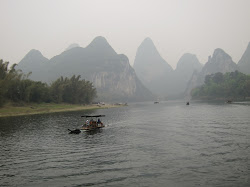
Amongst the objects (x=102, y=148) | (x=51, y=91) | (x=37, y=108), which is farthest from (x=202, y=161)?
(x=51, y=91)

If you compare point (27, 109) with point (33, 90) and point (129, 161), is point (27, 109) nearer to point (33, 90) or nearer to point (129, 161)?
point (33, 90)

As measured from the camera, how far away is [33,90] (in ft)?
379

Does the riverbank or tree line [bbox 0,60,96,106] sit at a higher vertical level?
tree line [bbox 0,60,96,106]

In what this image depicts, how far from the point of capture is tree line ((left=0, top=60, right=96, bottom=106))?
104694 millimetres

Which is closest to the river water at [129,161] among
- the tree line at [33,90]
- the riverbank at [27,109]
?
the riverbank at [27,109]

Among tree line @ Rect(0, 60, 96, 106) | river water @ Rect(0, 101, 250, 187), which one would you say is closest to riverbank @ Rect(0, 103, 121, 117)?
tree line @ Rect(0, 60, 96, 106)

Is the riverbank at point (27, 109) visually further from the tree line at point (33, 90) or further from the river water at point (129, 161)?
the river water at point (129, 161)

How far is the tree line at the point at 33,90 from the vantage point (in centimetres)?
10469

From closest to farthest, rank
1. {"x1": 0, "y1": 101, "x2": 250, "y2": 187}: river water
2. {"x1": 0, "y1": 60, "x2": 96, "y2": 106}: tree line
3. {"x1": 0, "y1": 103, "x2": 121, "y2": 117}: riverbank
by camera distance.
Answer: {"x1": 0, "y1": 101, "x2": 250, "y2": 187}: river water
{"x1": 0, "y1": 103, "x2": 121, "y2": 117}: riverbank
{"x1": 0, "y1": 60, "x2": 96, "y2": 106}: tree line

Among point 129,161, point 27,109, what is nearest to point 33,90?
point 27,109

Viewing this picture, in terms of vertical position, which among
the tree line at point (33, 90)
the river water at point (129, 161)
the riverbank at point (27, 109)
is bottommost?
the river water at point (129, 161)

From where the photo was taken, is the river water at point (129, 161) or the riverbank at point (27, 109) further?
the riverbank at point (27, 109)

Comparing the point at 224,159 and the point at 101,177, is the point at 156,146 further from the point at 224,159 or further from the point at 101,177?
the point at 101,177

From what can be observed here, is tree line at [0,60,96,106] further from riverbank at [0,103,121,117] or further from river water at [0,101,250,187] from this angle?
river water at [0,101,250,187]
